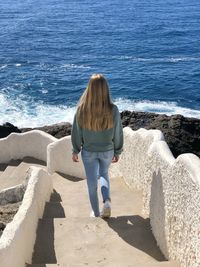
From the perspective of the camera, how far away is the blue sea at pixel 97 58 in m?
32.2

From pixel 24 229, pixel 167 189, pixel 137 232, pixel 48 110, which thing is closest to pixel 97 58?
pixel 48 110

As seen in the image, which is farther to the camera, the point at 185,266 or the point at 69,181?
the point at 69,181

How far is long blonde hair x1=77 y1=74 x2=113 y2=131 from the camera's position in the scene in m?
6.41

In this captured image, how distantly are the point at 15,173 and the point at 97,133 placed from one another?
19.3 feet

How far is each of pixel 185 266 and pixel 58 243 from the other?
1864mm

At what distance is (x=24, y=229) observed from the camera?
6.11 meters

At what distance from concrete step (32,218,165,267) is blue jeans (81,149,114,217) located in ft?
1.07

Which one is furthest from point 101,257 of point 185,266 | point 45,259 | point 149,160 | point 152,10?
point 152,10

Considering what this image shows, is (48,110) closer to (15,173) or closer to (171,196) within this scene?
(15,173)

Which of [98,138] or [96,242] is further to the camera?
[98,138]

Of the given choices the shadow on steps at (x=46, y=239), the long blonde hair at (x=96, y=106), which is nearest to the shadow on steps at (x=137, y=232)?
the shadow on steps at (x=46, y=239)

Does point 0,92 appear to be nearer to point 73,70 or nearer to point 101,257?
point 73,70

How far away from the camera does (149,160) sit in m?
7.23

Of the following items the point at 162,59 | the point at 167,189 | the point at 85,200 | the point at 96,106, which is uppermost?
the point at 96,106
